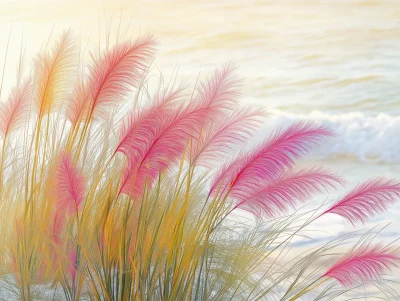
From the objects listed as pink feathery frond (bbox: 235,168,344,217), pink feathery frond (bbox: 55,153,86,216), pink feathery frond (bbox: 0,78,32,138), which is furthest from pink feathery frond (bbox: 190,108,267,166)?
pink feathery frond (bbox: 0,78,32,138)

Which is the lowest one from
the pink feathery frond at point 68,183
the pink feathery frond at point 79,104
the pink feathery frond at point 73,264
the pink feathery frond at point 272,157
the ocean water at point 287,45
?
the pink feathery frond at point 73,264

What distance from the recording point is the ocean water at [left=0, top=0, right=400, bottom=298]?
313 centimetres

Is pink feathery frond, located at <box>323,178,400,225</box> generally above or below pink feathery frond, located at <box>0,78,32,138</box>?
below

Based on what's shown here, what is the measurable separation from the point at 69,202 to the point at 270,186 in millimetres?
404

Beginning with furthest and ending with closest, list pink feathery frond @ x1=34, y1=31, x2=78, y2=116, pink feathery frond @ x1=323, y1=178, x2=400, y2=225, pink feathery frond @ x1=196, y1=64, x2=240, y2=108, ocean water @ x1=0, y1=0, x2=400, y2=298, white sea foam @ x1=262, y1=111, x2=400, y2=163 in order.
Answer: ocean water @ x1=0, y1=0, x2=400, y2=298 → white sea foam @ x1=262, y1=111, x2=400, y2=163 → pink feathery frond @ x1=34, y1=31, x2=78, y2=116 → pink feathery frond @ x1=196, y1=64, x2=240, y2=108 → pink feathery frond @ x1=323, y1=178, x2=400, y2=225

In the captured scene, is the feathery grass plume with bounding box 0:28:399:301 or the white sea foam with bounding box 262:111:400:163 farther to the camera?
the white sea foam with bounding box 262:111:400:163

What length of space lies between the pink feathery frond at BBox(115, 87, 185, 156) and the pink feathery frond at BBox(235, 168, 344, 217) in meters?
0.25

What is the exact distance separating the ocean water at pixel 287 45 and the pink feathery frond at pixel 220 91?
153 centimetres

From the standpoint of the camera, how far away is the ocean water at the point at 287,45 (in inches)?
123

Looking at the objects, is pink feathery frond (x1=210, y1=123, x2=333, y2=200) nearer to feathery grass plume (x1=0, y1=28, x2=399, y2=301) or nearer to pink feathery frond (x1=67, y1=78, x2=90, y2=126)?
feathery grass plume (x1=0, y1=28, x2=399, y2=301)

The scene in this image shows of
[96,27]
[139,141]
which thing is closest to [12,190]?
[139,141]

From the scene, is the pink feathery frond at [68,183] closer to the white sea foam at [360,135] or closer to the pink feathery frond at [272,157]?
the pink feathery frond at [272,157]

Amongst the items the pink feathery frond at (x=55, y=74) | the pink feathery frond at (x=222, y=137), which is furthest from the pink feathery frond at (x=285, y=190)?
the pink feathery frond at (x=55, y=74)

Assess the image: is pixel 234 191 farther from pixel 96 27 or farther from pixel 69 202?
pixel 96 27
